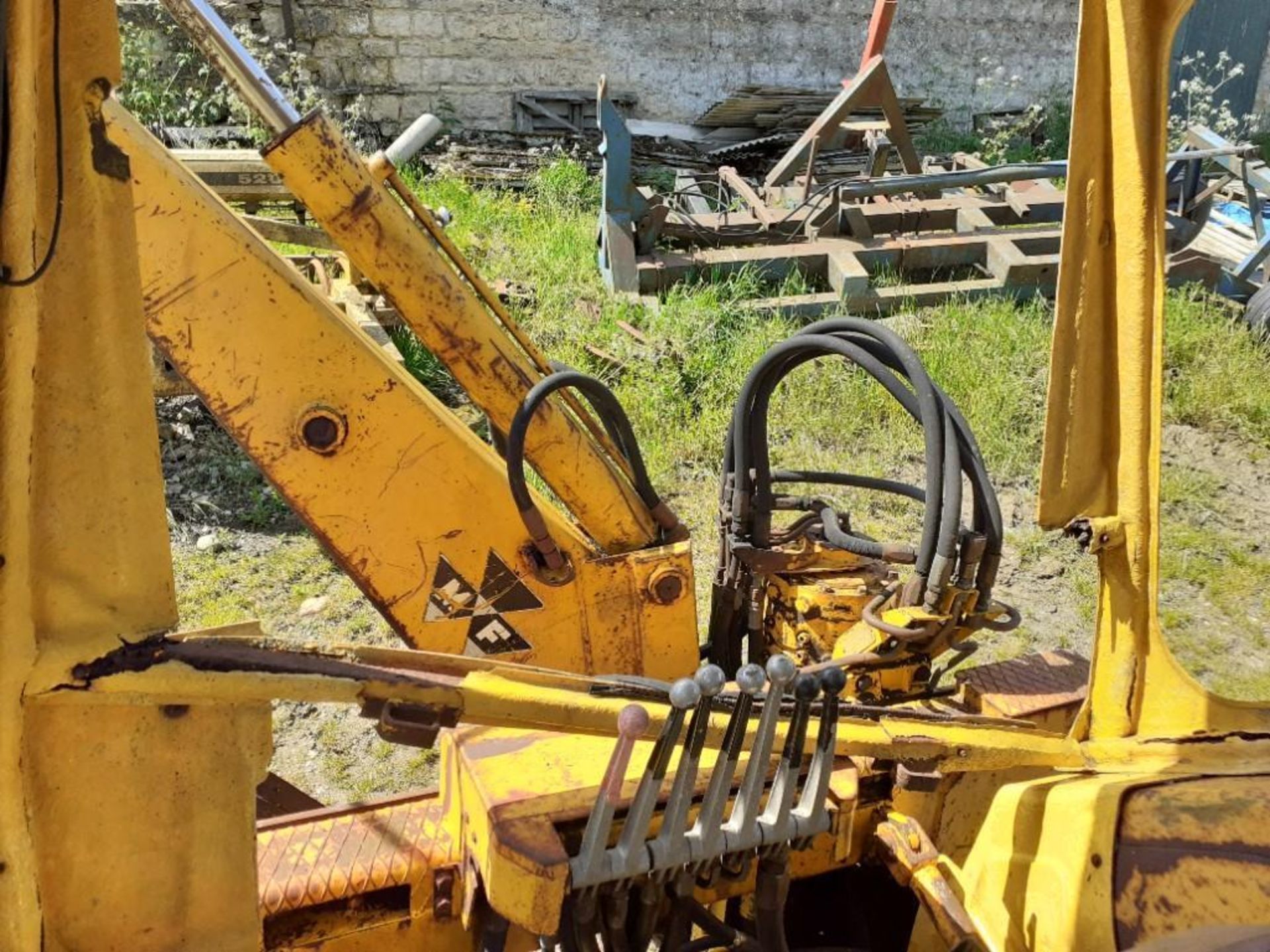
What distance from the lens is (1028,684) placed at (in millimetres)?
2201

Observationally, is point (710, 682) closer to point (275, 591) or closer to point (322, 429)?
point (322, 429)

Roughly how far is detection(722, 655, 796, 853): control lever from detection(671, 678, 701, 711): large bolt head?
0.10 metres

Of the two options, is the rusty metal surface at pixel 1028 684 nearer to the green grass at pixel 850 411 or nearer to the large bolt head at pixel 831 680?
the large bolt head at pixel 831 680

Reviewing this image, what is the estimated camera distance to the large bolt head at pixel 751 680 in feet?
4.45

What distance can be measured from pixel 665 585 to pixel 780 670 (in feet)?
3.08

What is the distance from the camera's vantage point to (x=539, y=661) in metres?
2.26

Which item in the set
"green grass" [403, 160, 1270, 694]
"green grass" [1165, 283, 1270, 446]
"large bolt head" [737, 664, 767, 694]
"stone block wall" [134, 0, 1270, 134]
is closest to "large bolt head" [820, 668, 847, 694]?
"large bolt head" [737, 664, 767, 694]

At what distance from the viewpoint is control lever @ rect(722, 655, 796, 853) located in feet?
4.52

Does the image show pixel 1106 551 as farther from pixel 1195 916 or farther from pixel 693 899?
pixel 693 899

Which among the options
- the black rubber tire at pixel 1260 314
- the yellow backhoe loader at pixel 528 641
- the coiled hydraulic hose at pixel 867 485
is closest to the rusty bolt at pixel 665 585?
the yellow backhoe loader at pixel 528 641

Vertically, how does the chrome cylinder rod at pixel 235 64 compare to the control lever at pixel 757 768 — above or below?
above

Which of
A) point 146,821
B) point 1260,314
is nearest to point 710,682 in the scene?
point 146,821

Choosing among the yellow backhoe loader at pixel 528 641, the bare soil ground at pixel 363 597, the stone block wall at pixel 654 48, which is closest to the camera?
the yellow backhoe loader at pixel 528 641

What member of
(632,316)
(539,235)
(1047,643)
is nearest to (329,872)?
(1047,643)
